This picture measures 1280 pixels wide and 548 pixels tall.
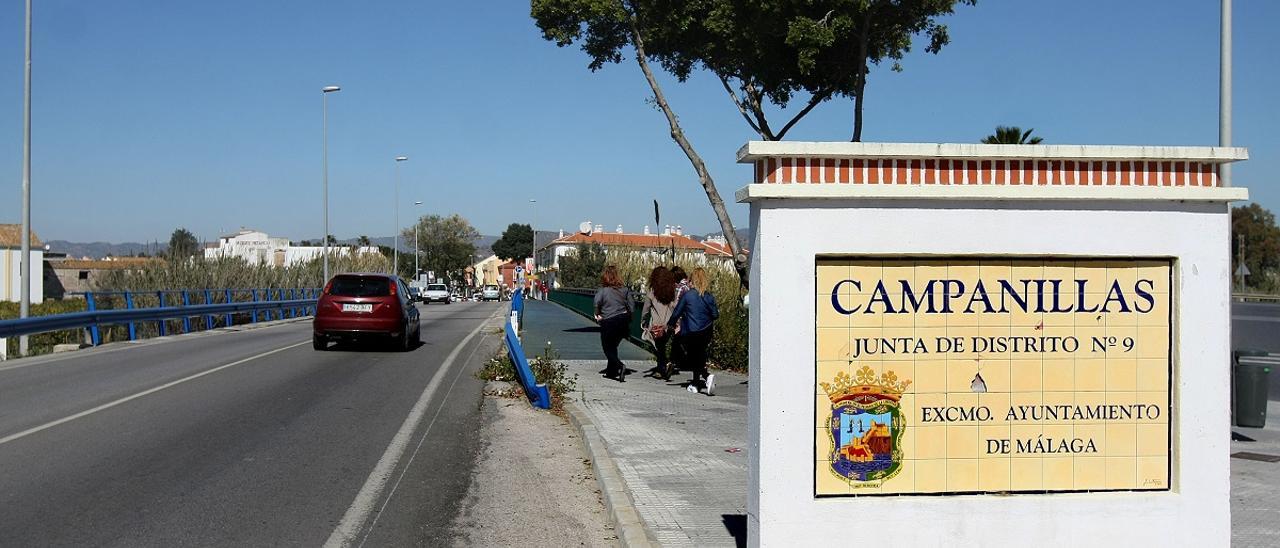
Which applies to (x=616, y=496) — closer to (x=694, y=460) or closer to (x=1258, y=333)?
(x=694, y=460)

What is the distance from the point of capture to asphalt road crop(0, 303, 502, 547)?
265 inches

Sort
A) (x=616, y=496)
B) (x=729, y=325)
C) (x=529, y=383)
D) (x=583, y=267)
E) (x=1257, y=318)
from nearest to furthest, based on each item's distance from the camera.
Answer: (x=616, y=496)
(x=529, y=383)
(x=729, y=325)
(x=1257, y=318)
(x=583, y=267)

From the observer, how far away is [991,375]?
5238mm

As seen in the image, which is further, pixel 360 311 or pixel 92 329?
pixel 92 329

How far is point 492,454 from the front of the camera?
970 centimetres

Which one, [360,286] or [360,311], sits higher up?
[360,286]

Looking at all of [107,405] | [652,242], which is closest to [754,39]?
[107,405]

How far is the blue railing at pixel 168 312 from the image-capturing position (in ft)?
64.6

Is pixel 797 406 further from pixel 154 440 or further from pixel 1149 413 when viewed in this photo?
pixel 154 440

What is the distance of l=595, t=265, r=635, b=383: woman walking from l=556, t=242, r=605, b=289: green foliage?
41135mm

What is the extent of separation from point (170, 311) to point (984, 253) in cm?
2443

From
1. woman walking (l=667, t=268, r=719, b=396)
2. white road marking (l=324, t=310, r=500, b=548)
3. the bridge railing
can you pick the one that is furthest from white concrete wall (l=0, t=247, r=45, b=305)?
white road marking (l=324, t=310, r=500, b=548)

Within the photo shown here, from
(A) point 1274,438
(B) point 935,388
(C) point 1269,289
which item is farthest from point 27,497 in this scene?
(C) point 1269,289

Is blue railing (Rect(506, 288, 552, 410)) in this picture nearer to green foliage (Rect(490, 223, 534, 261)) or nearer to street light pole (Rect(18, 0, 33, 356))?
street light pole (Rect(18, 0, 33, 356))
